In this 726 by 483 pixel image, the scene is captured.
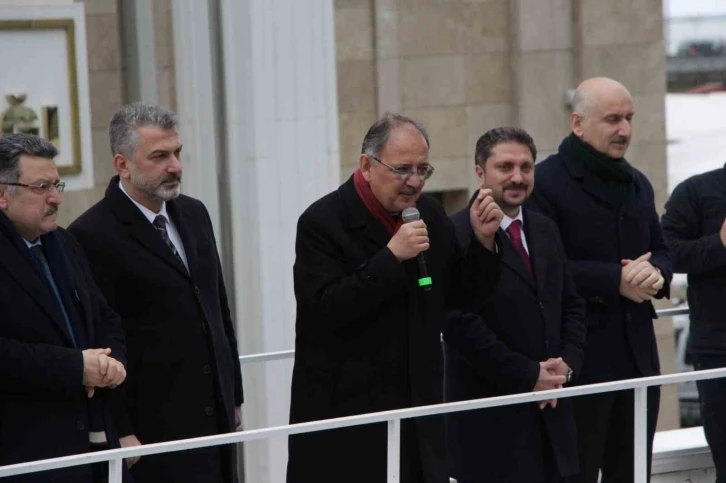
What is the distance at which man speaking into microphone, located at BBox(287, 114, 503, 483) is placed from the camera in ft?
15.3

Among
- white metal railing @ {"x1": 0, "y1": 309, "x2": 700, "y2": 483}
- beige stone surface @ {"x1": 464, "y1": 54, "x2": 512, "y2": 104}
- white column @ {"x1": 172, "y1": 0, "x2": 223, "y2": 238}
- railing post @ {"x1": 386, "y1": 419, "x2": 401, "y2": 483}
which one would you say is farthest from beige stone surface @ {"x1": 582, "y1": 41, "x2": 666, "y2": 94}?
railing post @ {"x1": 386, "y1": 419, "x2": 401, "y2": 483}

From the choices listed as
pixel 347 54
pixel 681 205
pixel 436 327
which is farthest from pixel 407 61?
pixel 436 327

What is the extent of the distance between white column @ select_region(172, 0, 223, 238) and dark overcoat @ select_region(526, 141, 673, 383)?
2.41 meters

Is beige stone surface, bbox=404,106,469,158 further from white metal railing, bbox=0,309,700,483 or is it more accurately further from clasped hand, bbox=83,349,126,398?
clasped hand, bbox=83,349,126,398

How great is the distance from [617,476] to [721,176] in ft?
4.19

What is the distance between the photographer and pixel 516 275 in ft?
17.3

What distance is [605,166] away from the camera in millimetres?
5605

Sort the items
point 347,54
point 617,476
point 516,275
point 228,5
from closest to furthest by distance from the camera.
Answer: point 516,275, point 617,476, point 228,5, point 347,54

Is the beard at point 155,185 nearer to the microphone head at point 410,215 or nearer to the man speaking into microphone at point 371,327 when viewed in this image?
the man speaking into microphone at point 371,327

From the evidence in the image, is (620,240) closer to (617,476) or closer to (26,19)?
(617,476)

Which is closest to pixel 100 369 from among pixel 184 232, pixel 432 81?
pixel 184 232

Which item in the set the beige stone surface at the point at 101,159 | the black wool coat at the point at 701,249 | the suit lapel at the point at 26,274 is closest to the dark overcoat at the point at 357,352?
the suit lapel at the point at 26,274

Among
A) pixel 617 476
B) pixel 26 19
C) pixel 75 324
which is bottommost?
pixel 617 476

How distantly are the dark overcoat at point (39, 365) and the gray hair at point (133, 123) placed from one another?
0.48 metres
